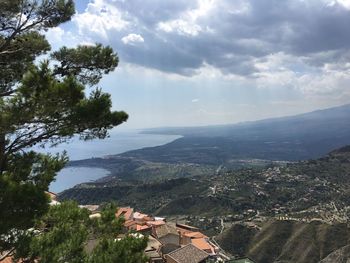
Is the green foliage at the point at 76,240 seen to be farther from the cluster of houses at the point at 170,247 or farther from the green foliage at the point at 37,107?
the cluster of houses at the point at 170,247

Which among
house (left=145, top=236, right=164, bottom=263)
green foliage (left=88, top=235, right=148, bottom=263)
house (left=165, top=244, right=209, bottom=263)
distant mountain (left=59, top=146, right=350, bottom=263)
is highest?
green foliage (left=88, top=235, right=148, bottom=263)

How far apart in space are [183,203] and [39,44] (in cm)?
17708

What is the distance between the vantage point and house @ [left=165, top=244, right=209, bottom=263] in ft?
136

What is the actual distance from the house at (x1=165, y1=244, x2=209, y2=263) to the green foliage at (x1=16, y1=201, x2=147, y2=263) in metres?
27.5

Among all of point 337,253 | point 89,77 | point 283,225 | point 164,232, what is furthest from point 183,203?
point 89,77

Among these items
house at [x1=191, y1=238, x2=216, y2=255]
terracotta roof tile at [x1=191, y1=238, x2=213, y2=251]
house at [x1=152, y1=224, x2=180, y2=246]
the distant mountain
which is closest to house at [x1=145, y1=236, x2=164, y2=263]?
house at [x1=152, y1=224, x2=180, y2=246]

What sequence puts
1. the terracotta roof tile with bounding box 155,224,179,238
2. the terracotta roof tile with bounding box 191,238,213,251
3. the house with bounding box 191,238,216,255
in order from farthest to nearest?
the terracotta roof tile with bounding box 191,238,213,251, the house with bounding box 191,238,216,255, the terracotta roof tile with bounding box 155,224,179,238

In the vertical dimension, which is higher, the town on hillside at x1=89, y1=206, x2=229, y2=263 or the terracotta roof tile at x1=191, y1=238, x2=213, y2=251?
the town on hillside at x1=89, y1=206, x2=229, y2=263

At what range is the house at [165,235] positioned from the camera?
162 feet

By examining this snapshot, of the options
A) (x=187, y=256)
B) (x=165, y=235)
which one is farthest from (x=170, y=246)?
(x=187, y=256)

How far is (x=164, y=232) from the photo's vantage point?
167 ft

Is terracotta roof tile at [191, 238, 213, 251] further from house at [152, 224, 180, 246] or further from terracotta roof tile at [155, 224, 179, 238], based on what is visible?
terracotta roof tile at [155, 224, 179, 238]

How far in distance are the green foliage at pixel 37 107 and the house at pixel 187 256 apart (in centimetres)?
2937

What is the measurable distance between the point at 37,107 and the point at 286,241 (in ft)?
373
